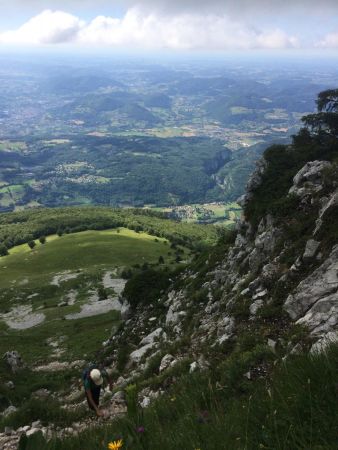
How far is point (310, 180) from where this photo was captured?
93.8ft

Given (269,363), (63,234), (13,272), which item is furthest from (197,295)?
(63,234)

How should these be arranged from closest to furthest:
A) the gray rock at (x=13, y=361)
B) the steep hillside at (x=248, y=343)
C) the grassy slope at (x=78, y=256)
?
the steep hillside at (x=248, y=343) → the gray rock at (x=13, y=361) → the grassy slope at (x=78, y=256)

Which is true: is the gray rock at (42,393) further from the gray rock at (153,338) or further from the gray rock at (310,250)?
the gray rock at (310,250)

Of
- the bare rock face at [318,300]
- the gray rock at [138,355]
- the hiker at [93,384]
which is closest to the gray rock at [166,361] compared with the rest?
the hiker at [93,384]

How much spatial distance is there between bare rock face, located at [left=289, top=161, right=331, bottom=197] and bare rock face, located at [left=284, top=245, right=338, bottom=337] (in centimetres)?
971

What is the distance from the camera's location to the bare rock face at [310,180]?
83.9ft

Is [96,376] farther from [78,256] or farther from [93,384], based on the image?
[78,256]

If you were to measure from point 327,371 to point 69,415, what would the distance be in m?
12.9

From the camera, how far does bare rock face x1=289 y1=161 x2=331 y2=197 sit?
25562 mm

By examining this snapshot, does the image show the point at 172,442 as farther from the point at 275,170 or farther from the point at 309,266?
the point at 275,170

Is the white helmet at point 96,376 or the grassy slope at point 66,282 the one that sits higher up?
the white helmet at point 96,376

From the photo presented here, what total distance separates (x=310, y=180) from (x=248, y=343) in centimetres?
1869

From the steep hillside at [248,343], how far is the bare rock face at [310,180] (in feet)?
0.33

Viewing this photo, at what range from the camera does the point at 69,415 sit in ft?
47.6
